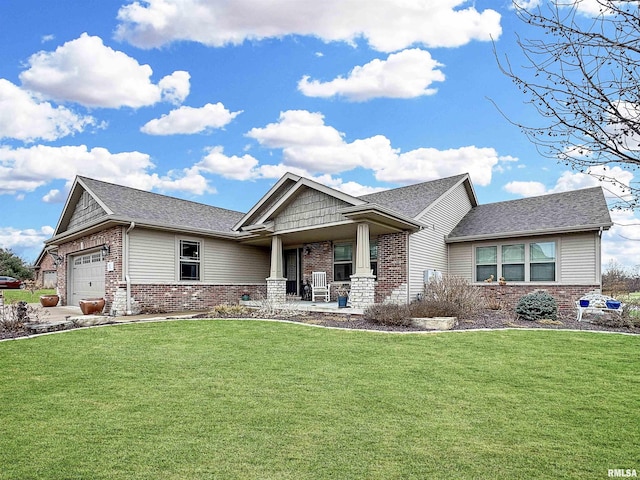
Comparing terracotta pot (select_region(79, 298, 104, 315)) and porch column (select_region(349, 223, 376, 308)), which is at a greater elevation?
porch column (select_region(349, 223, 376, 308))

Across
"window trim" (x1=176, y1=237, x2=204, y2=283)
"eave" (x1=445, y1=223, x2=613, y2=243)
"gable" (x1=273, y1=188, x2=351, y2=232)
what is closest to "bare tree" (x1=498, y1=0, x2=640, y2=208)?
"gable" (x1=273, y1=188, x2=351, y2=232)

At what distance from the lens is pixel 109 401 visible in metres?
4.91

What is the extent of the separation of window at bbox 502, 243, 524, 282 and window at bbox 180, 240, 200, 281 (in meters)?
12.0

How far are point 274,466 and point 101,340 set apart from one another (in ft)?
23.8

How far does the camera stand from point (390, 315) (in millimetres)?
10641

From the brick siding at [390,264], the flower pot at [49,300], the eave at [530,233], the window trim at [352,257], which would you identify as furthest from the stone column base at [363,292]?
the flower pot at [49,300]

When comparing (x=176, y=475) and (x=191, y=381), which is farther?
(x=191, y=381)

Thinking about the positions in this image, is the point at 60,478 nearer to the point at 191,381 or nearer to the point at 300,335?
the point at 191,381

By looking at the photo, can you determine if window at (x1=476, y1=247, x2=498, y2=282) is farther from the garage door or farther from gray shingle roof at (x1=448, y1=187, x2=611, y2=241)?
the garage door

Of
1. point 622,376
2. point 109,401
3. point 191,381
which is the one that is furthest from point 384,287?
point 109,401

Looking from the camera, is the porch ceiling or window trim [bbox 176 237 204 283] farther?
window trim [bbox 176 237 204 283]

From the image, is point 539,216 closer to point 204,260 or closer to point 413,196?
point 413,196

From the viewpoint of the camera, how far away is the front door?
18859mm

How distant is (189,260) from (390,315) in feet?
29.7
